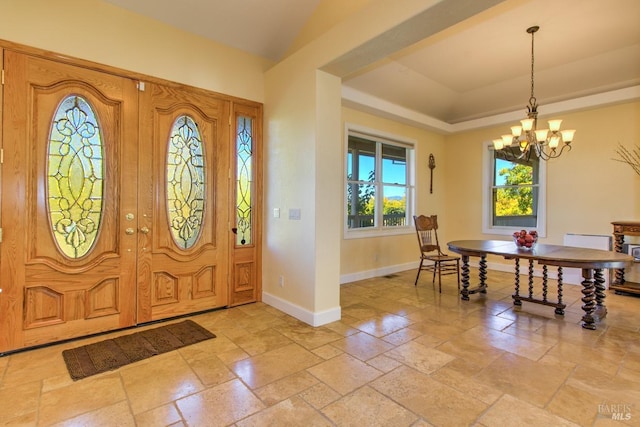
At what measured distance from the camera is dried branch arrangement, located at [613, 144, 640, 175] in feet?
14.6

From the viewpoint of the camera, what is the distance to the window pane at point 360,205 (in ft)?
16.7

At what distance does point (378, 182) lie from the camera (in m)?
5.44

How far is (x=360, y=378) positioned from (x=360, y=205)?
10.9 feet

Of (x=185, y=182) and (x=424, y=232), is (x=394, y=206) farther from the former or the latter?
(x=185, y=182)

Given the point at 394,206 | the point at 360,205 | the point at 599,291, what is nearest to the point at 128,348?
the point at 360,205

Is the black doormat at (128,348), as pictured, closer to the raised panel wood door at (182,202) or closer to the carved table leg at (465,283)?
the raised panel wood door at (182,202)

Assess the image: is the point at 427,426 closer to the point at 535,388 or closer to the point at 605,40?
the point at 535,388

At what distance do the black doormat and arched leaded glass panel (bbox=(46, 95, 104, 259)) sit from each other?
835 mm

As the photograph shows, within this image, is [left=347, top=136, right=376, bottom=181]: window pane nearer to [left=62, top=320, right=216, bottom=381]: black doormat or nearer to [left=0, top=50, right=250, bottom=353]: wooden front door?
[left=0, top=50, right=250, bottom=353]: wooden front door

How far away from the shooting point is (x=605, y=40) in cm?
393

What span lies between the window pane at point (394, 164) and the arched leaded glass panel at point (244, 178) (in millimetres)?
2590

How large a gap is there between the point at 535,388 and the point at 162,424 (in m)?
2.30

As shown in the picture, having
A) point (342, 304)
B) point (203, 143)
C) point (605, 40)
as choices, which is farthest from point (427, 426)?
point (605, 40)

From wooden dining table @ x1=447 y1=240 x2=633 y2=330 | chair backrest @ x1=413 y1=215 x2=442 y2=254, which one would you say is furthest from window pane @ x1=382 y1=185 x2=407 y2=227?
wooden dining table @ x1=447 y1=240 x2=633 y2=330
